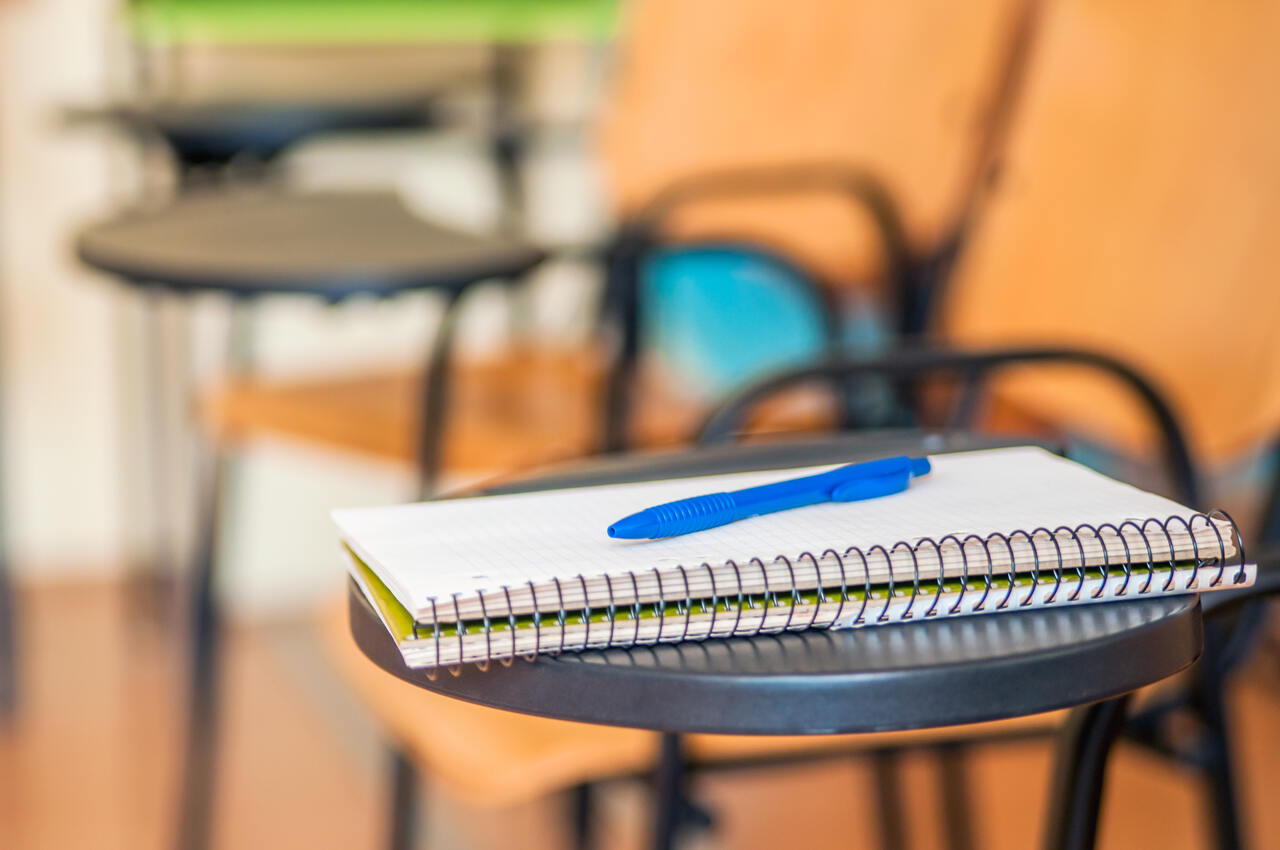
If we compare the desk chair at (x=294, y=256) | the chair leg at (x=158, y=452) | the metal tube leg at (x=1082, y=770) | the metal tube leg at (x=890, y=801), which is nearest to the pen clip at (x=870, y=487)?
the metal tube leg at (x=1082, y=770)

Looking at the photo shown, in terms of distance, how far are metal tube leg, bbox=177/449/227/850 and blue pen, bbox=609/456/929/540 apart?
113cm

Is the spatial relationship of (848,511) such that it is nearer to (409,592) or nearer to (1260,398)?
(409,592)

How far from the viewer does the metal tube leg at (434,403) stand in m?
1.23

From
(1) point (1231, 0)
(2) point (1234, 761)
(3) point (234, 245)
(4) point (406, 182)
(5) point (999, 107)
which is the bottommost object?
(4) point (406, 182)

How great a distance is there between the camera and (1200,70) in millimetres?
1197

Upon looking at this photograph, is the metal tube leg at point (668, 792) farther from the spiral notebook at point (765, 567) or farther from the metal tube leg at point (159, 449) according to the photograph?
the metal tube leg at point (159, 449)

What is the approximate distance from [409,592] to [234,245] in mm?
833

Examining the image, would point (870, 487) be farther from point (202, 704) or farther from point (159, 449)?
point (159, 449)

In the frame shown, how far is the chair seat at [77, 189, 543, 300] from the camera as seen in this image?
1122mm

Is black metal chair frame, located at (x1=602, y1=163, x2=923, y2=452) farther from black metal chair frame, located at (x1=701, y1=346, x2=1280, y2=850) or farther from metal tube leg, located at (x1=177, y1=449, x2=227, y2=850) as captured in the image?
metal tube leg, located at (x1=177, y1=449, x2=227, y2=850)

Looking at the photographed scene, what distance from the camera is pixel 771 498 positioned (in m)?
0.57

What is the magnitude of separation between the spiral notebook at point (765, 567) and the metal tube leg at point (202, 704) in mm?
1085

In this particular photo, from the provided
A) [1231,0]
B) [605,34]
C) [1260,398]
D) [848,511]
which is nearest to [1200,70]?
[1231,0]

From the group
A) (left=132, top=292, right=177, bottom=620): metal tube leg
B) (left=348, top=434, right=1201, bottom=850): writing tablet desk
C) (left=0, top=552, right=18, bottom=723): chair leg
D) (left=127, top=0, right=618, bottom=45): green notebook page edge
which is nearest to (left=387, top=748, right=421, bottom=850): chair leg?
(left=348, top=434, right=1201, bottom=850): writing tablet desk
